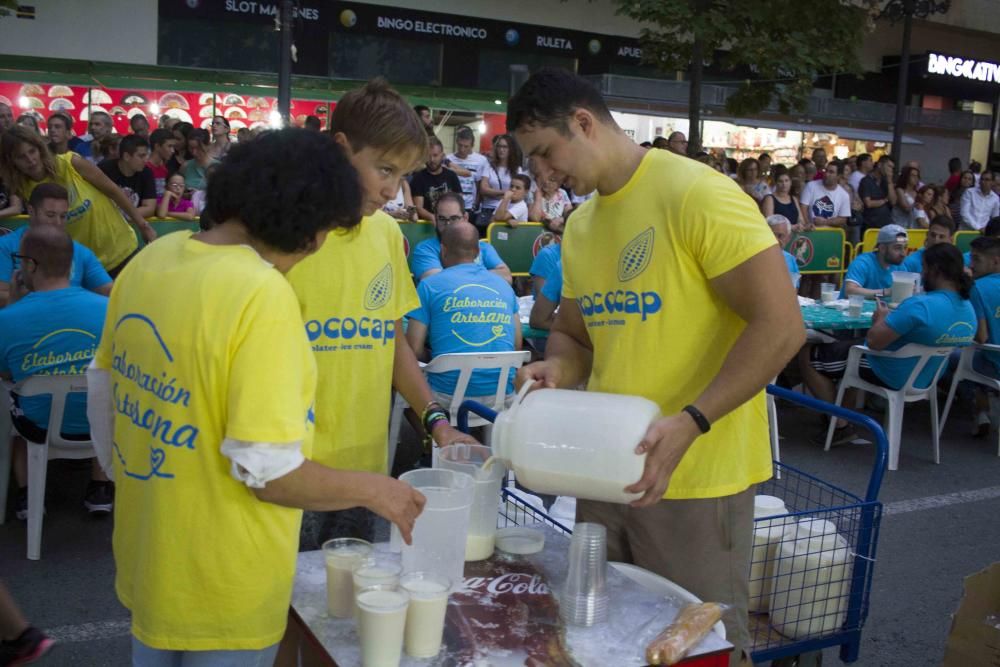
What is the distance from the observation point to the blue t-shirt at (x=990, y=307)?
24.1 feet

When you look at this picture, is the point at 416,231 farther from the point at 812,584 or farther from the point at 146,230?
the point at 812,584

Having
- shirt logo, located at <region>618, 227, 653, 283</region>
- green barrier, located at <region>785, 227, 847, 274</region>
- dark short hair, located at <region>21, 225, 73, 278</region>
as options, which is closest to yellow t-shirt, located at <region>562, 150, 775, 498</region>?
shirt logo, located at <region>618, 227, 653, 283</region>

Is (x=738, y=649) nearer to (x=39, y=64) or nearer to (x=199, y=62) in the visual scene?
(x=39, y=64)

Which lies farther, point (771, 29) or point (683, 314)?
point (771, 29)

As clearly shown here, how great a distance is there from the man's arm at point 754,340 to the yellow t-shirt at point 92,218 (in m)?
5.69

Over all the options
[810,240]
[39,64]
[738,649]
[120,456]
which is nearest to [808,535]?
[738,649]

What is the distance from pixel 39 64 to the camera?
15383mm

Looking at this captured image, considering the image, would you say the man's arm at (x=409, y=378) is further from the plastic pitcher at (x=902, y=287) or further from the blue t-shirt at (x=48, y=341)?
the plastic pitcher at (x=902, y=287)

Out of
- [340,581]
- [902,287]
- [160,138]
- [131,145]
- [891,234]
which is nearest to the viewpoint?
[340,581]

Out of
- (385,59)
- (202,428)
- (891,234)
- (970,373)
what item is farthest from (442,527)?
(385,59)

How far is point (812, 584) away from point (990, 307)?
518 cm

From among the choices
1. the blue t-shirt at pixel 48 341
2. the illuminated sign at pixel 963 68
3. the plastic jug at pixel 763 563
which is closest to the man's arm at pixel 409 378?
the plastic jug at pixel 763 563

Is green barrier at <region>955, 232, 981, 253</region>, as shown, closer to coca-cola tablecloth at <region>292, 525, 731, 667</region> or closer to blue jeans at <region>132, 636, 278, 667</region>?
coca-cola tablecloth at <region>292, 525, 731, 667</region>

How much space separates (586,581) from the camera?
6.97ft
